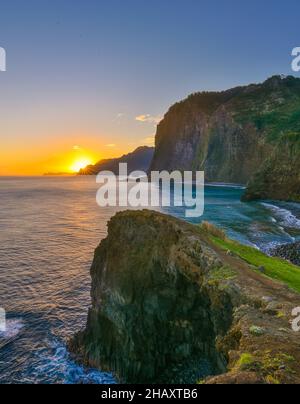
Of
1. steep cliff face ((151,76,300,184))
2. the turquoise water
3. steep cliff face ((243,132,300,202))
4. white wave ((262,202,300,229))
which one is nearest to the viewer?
the turquoise water

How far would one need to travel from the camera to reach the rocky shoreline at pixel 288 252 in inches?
1409

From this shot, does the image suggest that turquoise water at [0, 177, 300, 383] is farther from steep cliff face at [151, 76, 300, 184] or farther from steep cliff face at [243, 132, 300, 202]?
steep cliff face at [151, 76, 300, 184]

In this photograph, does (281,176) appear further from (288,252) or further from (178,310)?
(178,310)

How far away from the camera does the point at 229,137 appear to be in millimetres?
184375

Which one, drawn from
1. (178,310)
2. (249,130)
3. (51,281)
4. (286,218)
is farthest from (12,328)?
(249,130)

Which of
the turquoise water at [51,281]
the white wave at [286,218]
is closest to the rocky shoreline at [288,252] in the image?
the turquoise water at [51,281]

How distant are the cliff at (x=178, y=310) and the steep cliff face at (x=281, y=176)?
80.3m

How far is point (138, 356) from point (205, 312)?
477cm

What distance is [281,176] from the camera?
98312 mm

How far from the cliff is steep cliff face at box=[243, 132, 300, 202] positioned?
80.3 meters

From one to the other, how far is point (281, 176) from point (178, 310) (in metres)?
90.5

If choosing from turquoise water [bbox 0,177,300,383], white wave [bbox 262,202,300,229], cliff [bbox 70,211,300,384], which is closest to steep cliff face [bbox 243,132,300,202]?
white wave [bbox 262,202,300,229]

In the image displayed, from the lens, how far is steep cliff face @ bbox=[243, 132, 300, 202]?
308 feet
